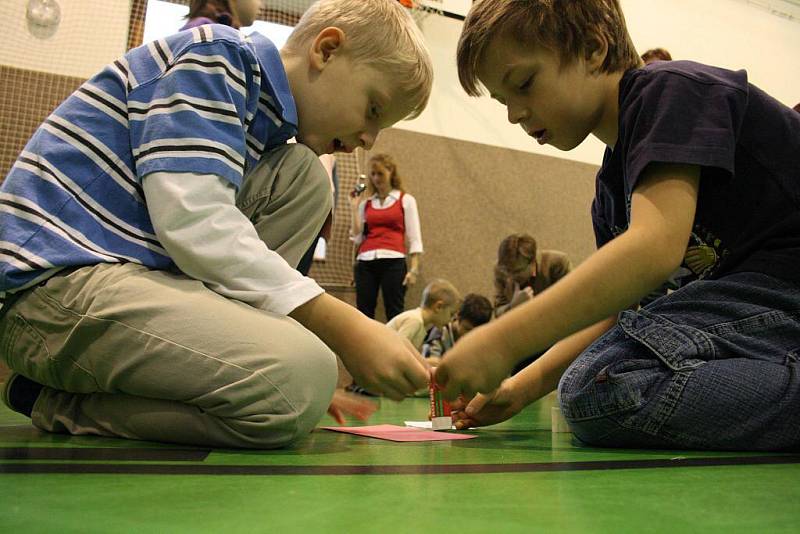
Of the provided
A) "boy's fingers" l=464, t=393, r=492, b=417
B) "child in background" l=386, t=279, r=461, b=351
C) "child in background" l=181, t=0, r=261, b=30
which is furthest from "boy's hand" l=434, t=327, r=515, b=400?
"child in background" l=386, t=279, r=461, b=351

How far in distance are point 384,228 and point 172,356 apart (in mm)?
3054

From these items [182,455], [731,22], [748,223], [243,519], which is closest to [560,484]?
[243,519]

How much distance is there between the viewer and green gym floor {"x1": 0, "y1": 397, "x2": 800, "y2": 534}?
1.60 feet

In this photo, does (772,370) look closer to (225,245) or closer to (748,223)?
(748,223)

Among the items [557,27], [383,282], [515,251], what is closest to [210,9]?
[557,27]

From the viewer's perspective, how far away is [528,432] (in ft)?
4.32

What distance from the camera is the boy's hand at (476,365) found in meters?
0.78

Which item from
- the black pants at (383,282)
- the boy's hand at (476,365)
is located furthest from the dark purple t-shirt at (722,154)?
the black pants at (383,282)

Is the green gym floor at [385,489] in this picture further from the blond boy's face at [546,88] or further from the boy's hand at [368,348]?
the blond boy's face at [546,88]

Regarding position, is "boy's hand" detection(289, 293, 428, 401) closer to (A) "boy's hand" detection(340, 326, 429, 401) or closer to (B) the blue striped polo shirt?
(A) "boy's hand" detection(340, 326, 429, 401)

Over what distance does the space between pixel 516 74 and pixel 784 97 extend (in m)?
5.94

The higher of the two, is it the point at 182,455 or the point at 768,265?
the point at 768,265

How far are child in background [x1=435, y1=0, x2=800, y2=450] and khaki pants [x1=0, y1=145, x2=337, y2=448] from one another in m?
0.21

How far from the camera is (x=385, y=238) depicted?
3.92 m
